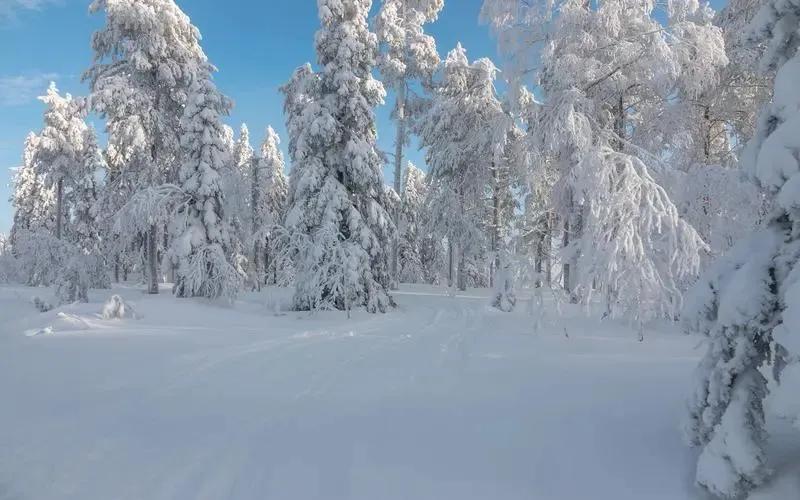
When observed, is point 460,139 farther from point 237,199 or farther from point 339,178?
point 237,199

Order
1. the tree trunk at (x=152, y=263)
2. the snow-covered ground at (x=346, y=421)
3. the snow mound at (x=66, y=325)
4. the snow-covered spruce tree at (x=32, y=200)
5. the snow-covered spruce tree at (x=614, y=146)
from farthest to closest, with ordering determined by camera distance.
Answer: the snow-covered spruce tree at (x=32, y=200) < the tree trunk at (x=152, y=263) < the snow mound at (x=66, y=325) < the snow-covered spruce tree at (x=614, y=146) < the snow-covered ground at (x=346, y=421)

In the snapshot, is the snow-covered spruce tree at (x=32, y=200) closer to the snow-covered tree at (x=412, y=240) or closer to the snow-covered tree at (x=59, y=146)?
the snow-covered tree at (x=59, y=146)

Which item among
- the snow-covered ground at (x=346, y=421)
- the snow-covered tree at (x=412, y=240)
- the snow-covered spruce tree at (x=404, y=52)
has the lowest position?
the snow-covered ground at (x=346, y=421)

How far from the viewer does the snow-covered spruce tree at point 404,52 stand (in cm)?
2017

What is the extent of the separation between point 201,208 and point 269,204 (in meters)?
15.1

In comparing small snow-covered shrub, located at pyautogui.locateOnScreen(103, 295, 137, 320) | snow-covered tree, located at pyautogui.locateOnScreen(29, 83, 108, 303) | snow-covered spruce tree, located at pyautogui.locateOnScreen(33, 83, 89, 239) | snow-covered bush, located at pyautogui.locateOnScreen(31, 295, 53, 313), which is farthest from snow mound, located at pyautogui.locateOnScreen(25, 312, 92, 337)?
snow-covered spruce tree, located at pyautogui.locateOnScreen(33, 83, 89, 239)

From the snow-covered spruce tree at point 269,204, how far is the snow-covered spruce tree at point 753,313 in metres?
13.3

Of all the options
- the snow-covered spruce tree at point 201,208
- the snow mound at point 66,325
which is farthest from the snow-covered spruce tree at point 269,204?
the snow mound at point 66,325

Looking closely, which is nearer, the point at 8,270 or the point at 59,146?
the point at 59,146

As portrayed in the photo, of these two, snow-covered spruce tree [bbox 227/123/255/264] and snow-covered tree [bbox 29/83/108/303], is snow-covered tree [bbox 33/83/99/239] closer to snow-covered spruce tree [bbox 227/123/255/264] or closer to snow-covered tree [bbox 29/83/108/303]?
snow-covered tree [bbox 29/83/108/303]

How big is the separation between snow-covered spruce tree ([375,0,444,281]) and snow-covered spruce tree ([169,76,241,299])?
7.70m

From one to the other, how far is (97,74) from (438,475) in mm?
20682

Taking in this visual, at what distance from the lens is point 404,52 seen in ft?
69.9

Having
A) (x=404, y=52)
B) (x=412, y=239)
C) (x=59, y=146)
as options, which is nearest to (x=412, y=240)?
(x=412, y=239)
